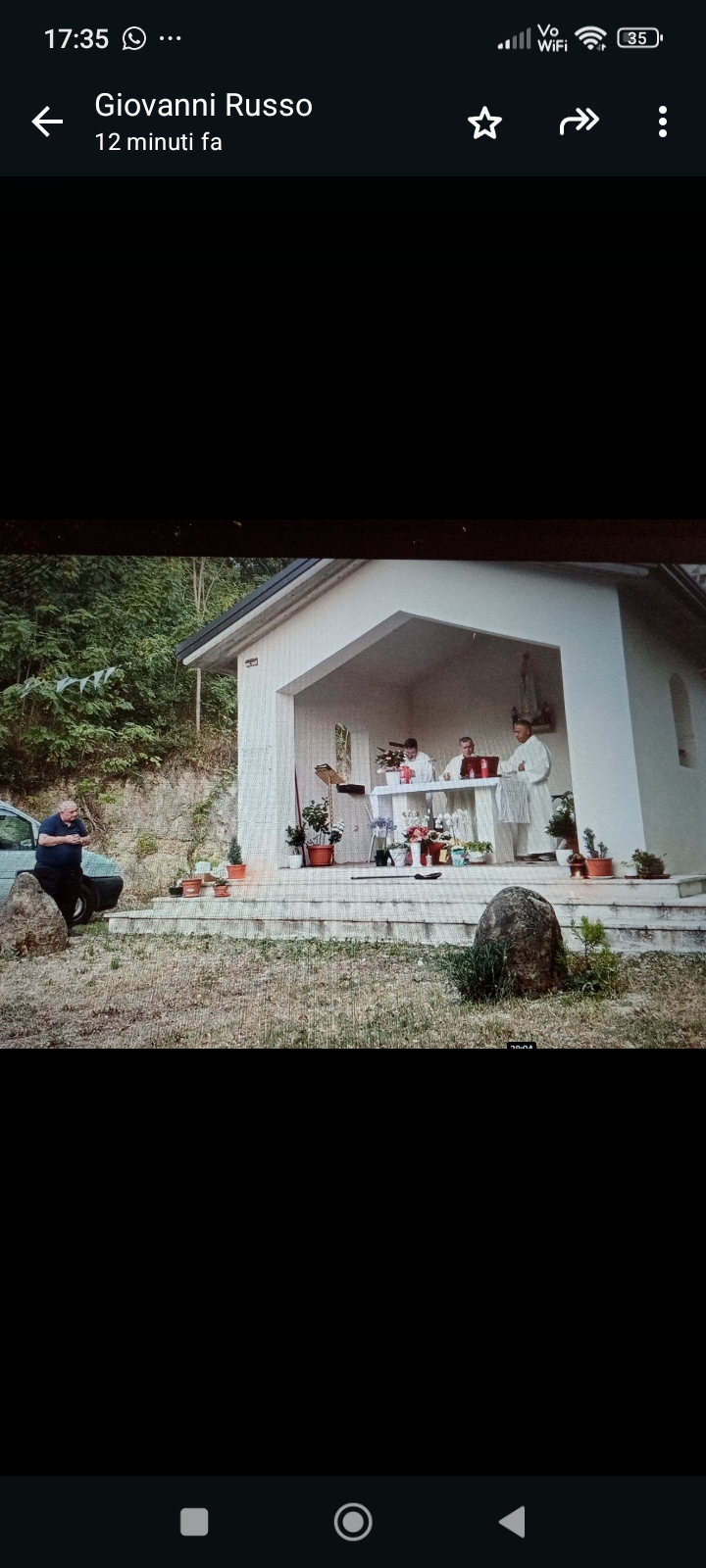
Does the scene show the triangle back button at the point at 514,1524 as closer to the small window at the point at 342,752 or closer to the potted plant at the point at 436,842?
the potted plant at the point at 436,842

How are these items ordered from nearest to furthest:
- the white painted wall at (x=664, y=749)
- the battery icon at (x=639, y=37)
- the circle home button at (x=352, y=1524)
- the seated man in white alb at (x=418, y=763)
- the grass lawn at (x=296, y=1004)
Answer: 1. the circle home button at (x=352, y=1524)
2. the battery icon at (x=639, y=37)
3. the grass lawn at (x=296, y=1004)
4. the white painted wall at (x=664, y=749)
5. the seated man in white alb at (x=418, y=763)

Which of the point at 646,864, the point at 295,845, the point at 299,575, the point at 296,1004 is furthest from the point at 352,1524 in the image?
the point at 299,575

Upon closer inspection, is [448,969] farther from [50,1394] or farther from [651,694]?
[50,1394]

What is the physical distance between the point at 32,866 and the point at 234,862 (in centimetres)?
69

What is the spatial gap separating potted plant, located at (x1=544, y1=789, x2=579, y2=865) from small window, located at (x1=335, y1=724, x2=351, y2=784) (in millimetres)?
744

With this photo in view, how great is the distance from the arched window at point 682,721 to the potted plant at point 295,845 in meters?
1.35

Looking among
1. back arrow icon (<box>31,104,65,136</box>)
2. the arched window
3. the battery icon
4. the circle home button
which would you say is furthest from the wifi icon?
the circle home button

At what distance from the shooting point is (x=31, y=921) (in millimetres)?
2920

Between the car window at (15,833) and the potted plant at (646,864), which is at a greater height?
the car window at (15,833)

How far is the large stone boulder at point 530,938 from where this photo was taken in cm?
286

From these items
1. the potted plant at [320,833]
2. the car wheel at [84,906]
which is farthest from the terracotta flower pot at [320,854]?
the car wheel at [84,906]

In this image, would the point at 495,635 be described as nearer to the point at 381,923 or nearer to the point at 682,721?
the point at 682,721

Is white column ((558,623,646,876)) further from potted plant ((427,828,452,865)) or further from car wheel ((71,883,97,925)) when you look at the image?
car wheel ((71,883,97,925))

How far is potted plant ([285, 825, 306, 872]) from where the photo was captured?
3.03 meters
